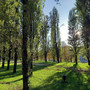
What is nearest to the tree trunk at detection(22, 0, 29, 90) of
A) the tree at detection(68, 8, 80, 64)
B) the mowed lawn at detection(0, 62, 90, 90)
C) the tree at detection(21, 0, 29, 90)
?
the tree at detection(21, 0, 29, 90)

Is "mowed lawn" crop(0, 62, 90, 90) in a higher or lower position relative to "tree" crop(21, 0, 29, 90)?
lower

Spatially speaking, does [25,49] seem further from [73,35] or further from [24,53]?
[73,35]

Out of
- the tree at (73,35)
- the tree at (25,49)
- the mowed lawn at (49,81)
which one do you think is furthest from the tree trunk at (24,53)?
the tree at (73,35)

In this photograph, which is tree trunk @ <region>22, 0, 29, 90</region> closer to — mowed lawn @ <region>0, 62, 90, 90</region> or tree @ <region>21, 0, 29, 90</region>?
tree @ <region>21, 0, 29, 90</region>

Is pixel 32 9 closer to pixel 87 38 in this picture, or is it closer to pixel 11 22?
pixel 11 22

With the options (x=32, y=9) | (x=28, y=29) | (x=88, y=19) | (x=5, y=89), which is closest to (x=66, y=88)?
(x=5, y=89)

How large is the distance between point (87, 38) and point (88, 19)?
2831 mm

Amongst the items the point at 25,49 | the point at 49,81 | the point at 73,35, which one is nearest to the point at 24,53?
the point at 25,49

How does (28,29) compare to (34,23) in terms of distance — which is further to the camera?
(34,23)

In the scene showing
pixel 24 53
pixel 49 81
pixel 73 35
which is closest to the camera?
pixel 24 53

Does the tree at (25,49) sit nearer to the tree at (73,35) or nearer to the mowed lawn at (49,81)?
the mowed lawn at (49,81)

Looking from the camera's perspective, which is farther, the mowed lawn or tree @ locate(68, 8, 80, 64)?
tree @ locate(68, 8, 80, 64)

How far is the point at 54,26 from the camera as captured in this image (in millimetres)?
35625

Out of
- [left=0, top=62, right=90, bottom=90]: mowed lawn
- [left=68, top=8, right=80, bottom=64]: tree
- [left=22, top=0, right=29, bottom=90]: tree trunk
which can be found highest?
[left=68, top=8, right=80, bottom=64]: tree
